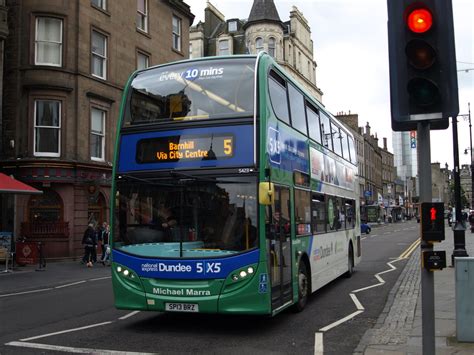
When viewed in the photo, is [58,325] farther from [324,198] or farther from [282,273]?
[324,198]

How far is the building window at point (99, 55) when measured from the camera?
2577 centimetres

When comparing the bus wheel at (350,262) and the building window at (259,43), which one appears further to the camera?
the building window at (259,43)

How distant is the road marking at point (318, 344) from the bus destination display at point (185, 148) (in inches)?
116

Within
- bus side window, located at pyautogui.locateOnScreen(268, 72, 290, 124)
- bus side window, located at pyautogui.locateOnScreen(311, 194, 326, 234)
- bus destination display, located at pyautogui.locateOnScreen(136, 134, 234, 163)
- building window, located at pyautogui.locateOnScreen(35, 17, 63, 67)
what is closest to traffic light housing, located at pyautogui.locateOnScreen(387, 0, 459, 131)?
bus destination display, located at pyautogui.locateOnScreen(136, 134, 234, 163)

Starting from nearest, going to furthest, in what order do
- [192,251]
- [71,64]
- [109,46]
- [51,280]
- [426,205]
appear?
[426,205], [192,251], [51,280], [71,64], [109,46]

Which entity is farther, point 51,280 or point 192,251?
point 51,280

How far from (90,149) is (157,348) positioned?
1912 centimetres

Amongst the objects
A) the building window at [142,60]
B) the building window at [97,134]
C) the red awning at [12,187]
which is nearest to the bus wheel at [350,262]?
the red awning at [12,187]

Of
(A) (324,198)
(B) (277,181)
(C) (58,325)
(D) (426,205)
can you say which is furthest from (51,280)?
(D) (426,205)

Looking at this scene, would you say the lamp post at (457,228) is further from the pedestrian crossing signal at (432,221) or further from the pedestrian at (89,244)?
the pedestrian at (89,244)

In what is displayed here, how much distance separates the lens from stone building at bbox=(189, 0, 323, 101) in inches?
2088

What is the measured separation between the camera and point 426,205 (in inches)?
201

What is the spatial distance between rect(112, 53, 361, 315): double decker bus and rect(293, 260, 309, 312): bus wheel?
316 millimetres

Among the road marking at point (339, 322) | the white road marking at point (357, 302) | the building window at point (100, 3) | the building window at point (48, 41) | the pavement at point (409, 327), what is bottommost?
the white road marking at point (357, 302)
